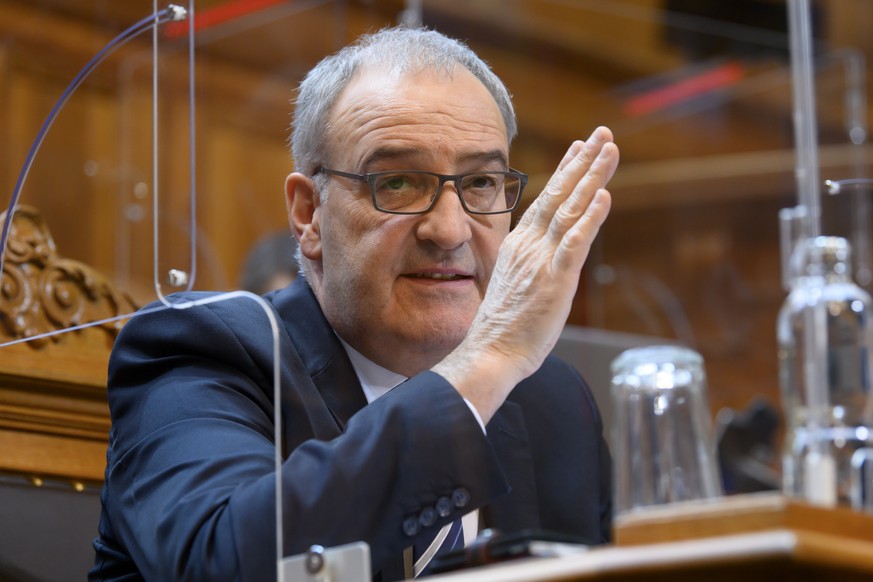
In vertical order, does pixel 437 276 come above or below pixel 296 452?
above

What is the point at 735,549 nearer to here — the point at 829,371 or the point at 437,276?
the point at 829,371

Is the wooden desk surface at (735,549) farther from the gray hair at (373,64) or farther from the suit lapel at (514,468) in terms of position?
the gray hair at (373,64)

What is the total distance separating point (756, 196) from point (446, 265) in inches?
137

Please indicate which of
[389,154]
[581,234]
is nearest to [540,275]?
[581,234]

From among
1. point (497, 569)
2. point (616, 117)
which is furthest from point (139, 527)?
point (616, 117)

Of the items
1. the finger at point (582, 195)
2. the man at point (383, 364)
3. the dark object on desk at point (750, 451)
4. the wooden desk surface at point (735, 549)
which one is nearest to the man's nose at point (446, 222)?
the man at point (383, 364)

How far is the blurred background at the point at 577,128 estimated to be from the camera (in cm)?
281

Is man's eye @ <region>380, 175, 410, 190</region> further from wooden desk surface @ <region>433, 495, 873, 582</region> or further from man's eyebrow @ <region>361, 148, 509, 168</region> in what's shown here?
wooden desk surface @ <region>433, 495, 873, 582</region>

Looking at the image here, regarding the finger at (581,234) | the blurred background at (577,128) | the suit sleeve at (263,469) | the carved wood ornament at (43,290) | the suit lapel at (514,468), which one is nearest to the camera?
the suit sleeve at (263,469)

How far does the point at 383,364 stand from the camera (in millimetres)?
1882

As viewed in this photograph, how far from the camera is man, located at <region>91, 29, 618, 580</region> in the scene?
1.38 metres

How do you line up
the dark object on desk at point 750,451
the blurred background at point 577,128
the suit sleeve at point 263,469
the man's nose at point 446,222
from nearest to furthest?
the suit sleeve at point 263,469 → the man's nose at point 446,222 → the blurred background at point 577,128 → the dark object on desk at point 750,451

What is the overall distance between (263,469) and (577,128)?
3.68 m

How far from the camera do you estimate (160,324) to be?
1.72 meters
